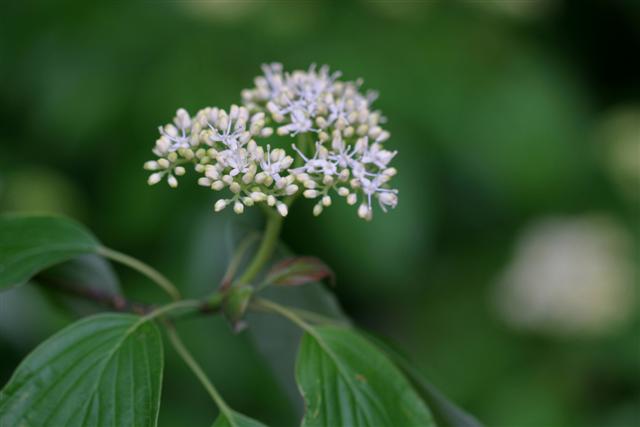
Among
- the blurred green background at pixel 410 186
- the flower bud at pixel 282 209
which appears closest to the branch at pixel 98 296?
the flower bud at pixel 282 209

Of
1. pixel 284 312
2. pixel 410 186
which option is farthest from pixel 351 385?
pixel 410 186

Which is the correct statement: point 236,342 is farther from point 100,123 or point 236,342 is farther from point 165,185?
point 100,123

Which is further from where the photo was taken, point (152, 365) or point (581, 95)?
point (581, 95)

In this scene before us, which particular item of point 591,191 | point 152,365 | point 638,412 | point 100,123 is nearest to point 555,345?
point 638,412

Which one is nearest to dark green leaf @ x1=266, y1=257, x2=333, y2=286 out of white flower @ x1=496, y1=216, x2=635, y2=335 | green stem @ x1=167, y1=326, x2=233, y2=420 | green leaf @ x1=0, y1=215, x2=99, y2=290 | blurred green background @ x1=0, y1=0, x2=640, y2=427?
green stem @ x1=167, y1=326, x2=233, y2=420

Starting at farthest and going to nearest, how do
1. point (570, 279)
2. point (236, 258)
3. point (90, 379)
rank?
point (570, 279)
point (236, 258)
point (90, 379)

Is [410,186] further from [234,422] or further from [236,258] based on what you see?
[234,422]
